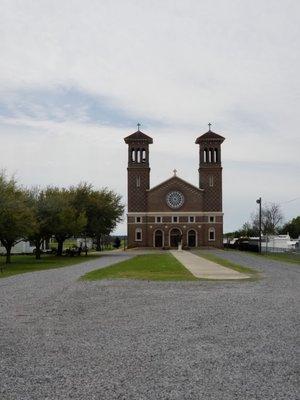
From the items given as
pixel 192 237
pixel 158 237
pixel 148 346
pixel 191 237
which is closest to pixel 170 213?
pixel 158 237

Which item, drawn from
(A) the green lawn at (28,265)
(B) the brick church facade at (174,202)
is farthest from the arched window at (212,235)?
(A) the green lawn at (28,265)

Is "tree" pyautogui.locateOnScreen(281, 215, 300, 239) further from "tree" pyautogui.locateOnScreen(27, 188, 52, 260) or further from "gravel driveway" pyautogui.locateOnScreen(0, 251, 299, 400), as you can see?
"gravel driveway" pyautogui.locateOnScreen(0, 251, 299, 400)

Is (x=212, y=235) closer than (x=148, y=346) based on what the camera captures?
No

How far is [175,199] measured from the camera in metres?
94.7

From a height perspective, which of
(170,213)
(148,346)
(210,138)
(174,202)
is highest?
(210,138)

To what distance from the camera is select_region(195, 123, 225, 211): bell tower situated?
94312 mm

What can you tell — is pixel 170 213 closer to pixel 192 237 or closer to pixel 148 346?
pixel 192 237

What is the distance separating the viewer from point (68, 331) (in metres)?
11.4

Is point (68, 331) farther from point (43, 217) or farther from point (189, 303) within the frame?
point (43, 217)

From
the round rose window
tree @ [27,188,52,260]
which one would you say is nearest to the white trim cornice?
the round rose window

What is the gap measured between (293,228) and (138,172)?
57806 mm

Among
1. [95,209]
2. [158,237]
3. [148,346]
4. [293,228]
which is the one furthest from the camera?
[293,228]

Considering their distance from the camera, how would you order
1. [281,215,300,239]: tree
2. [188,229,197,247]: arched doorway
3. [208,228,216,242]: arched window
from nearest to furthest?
[208,228,216,242]: arched window
[188,229,197,247]: arched doorway
[281,215,300,239]: tree

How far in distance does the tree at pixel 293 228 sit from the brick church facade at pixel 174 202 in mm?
47029
